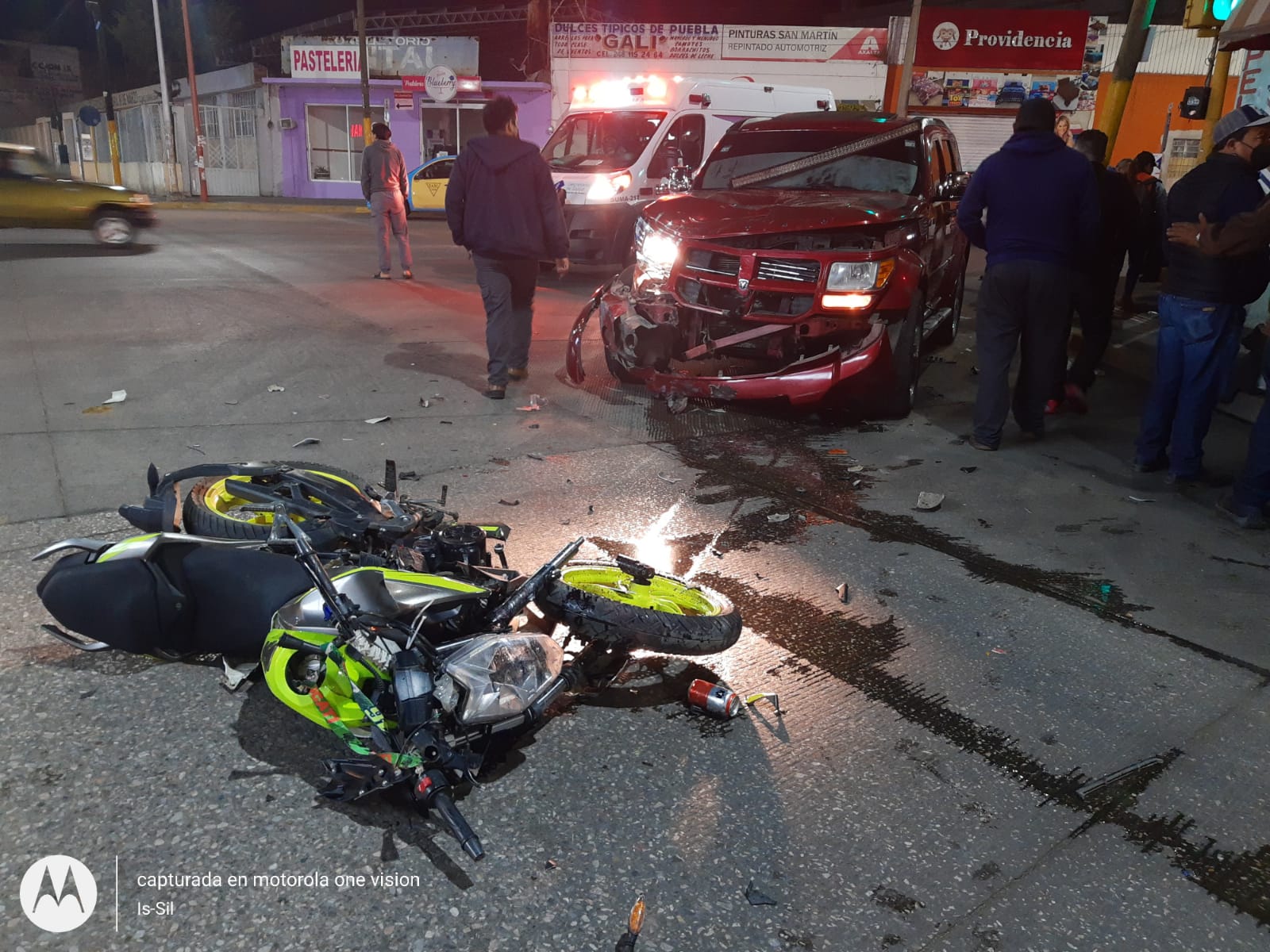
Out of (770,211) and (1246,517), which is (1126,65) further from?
(1246,517)

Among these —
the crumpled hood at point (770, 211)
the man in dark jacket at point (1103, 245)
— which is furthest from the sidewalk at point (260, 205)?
the man in dark jacket at point (1103, 245)

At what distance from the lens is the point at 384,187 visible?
11453mm

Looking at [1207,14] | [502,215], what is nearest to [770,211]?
[502,215]

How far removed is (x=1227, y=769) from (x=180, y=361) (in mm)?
7403

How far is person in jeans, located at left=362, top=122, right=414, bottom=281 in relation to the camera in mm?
11305

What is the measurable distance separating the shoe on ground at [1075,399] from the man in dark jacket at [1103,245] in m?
0.30

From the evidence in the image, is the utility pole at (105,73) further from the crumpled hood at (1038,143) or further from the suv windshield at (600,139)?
the crumpled hood at (1038,143)

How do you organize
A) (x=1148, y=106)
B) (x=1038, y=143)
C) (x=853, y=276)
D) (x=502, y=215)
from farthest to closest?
1. (x=1148, y=106)
2. (x=502, y=215)
3. (x=853, y=276)
4. (x=1038, y=143)

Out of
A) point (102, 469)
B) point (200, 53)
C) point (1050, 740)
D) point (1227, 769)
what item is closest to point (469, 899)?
point (1050, 740)

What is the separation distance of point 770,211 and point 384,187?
6.83m

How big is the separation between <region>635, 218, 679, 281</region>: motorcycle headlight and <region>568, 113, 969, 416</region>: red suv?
0.03 ft

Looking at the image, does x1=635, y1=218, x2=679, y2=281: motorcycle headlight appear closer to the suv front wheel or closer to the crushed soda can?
the crushed soda can

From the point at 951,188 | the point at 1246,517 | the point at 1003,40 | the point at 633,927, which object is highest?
the point at 1003,40

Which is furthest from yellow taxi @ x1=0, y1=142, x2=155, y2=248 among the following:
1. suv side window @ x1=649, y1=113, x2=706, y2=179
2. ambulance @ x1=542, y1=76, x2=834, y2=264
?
suv side window @ x1=649, y1=113, x2=706, y2=179
